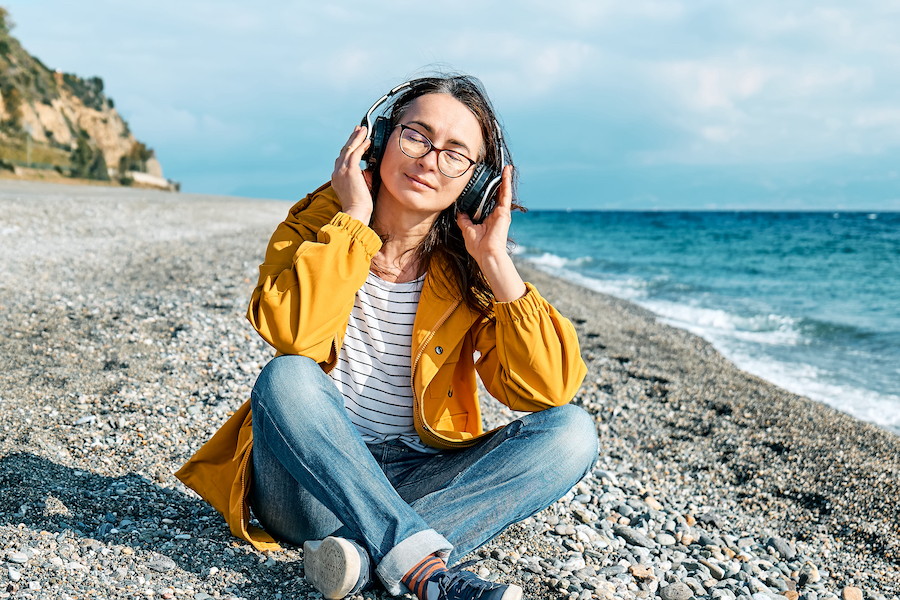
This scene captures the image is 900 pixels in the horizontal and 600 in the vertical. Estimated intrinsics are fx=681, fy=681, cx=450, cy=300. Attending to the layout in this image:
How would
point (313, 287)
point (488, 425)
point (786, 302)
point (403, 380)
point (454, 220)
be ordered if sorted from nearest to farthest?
point (313, 287), point (403, 380), point (454, 220), point (488, 425), point (786, 302)

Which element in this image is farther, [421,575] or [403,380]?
[403,380]

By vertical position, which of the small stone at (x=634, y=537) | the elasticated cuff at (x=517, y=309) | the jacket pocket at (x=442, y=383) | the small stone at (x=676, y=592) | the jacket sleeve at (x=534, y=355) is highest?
the elasticated cuff at (x=517, y=309)

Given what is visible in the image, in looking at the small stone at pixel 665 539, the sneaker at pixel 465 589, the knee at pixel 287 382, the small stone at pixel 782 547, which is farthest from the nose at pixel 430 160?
the small stone at pixel 782 547

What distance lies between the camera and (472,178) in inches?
134

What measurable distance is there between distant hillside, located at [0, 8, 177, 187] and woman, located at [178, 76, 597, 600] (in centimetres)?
3642

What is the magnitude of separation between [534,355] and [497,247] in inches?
21.7

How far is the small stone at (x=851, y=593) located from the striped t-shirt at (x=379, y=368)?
265 cm

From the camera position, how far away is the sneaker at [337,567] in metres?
2.64

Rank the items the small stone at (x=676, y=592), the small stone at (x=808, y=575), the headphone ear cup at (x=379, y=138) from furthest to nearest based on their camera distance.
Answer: the small stone at (x=808, y=575) → the small stone at (x=676, y=592) → the headphone ear cup at (x=379, y=138)

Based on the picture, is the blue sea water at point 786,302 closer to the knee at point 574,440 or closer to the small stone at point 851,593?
the small stone at point 851,593

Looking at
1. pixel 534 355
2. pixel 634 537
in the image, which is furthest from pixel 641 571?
pixel 534 355

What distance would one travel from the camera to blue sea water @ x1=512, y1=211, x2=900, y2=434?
33.2 ft

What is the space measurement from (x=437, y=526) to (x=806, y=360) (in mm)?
10353

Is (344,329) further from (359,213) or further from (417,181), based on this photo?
(417,181)
